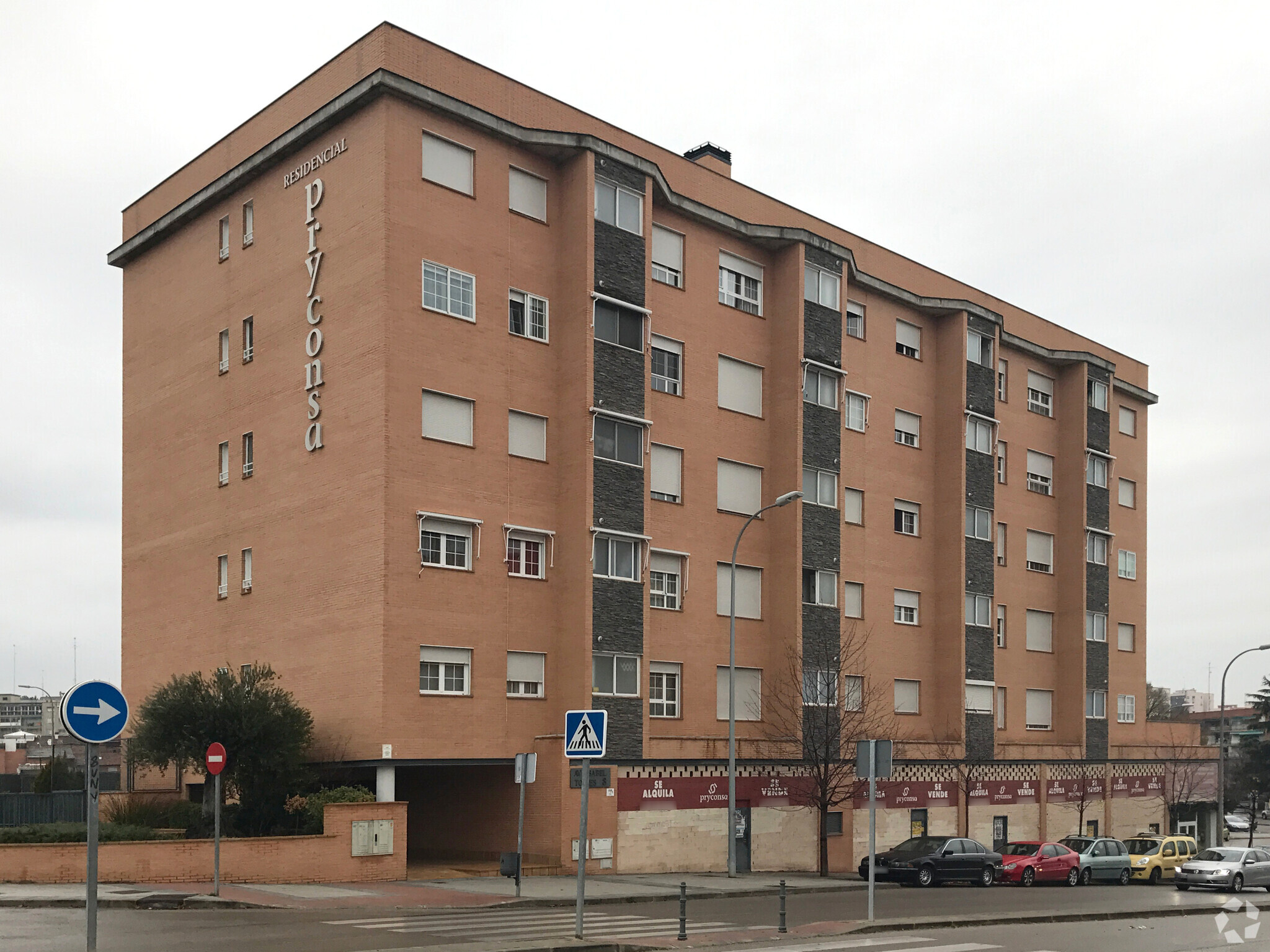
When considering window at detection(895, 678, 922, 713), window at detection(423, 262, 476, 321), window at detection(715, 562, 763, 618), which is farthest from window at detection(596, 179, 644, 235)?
window at detection(895, 678, 922, 713)

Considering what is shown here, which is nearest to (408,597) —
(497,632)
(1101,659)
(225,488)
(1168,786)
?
(497,632)

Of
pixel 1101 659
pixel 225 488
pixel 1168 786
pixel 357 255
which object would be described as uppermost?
pixel 357 255

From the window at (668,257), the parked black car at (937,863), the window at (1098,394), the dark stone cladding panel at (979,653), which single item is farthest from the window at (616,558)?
the window at (1098,394)

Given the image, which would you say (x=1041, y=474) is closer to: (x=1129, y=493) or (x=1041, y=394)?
(x=1041, y=394)

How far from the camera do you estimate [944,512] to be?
49.5m

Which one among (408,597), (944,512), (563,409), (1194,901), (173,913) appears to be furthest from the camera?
(944,512)

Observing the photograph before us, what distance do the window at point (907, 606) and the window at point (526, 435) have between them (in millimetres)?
16801

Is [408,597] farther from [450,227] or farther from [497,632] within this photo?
[450,227]

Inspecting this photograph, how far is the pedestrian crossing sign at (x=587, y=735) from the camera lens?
18.4m

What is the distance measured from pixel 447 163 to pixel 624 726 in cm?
1531

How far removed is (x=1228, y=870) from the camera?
34781 mm

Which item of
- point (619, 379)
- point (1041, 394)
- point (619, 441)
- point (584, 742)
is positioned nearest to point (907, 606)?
point (1041, 394)

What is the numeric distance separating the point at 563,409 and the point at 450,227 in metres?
5.63

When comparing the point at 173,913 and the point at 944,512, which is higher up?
the point at 944,512
